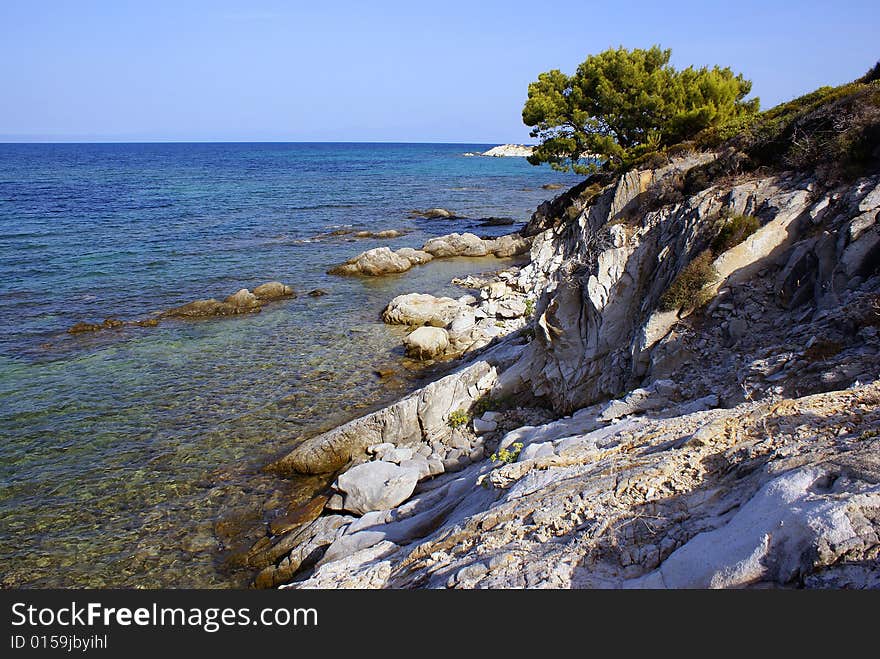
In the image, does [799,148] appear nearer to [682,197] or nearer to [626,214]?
[682,197]

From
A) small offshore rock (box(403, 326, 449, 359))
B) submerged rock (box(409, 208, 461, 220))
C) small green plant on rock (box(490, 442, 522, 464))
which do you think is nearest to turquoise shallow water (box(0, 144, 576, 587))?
small offshore rock (box(403, 326, 449, 359))

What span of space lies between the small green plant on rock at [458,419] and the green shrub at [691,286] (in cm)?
693

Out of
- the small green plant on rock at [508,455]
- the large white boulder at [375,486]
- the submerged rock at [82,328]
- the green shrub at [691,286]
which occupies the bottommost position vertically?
the large white boulder at [375,486]

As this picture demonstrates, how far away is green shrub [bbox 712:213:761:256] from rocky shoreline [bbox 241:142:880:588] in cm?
8

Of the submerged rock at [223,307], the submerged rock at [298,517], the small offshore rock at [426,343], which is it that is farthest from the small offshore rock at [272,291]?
the submerged rock at [298,517]

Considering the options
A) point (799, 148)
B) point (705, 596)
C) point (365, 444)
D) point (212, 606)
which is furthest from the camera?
point (365, 444)

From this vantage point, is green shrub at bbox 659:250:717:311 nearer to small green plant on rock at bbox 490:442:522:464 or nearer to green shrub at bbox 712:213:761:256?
green shrub at bbox 712:213:761:256

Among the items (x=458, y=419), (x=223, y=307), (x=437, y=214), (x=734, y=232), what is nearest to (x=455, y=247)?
(x=437, y=214)

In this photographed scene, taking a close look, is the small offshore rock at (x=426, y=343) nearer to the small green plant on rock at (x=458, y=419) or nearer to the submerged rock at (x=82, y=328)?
the small green plant on rock at (x=458, y=419)

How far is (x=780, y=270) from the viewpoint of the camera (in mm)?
13023

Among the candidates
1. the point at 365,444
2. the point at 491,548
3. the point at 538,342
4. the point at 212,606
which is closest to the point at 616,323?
the point at 538,342

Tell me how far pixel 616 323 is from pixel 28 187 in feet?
325

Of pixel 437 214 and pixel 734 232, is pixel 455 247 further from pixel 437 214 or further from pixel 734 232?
pixel 734 232

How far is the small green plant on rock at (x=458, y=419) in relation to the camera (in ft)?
57.8
